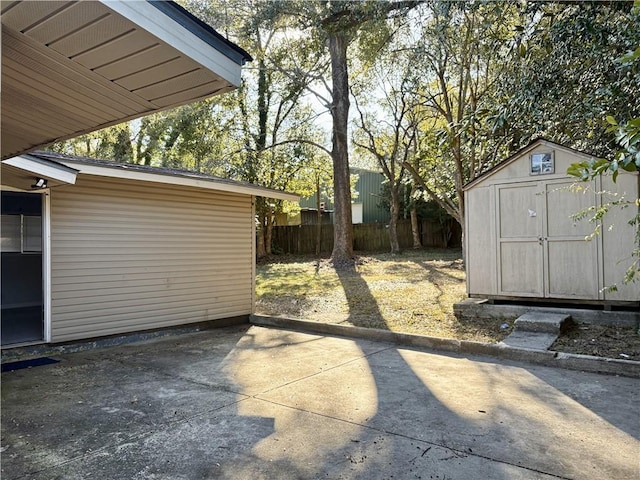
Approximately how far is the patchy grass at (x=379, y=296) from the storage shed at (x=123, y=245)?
56.6 inches

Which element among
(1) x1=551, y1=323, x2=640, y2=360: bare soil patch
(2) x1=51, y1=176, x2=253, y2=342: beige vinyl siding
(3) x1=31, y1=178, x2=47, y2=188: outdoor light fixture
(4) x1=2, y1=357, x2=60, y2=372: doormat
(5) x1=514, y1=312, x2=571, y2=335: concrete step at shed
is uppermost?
(3) x1=31, y1=178, x2=47, y2=188: outdoor light fixture

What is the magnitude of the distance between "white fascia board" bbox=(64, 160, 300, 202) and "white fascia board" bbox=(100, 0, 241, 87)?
4.02 m

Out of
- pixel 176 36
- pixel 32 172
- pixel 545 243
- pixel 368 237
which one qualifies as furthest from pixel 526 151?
pixel 368 237

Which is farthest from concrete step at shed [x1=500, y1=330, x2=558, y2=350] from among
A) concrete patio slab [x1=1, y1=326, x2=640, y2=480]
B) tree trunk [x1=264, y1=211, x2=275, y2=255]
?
tree trunk [x1=264, y1=211, x2=275, y2=255]

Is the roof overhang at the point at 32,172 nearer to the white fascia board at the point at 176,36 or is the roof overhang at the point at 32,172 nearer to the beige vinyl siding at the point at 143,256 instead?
the beige vinyl siding at the point at 143,256

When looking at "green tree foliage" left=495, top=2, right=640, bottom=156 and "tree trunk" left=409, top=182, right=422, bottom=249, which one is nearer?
"green tree foliage" left=495, top=2, right=640, bottom=156

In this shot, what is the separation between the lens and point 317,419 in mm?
3312

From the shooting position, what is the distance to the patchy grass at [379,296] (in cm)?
638

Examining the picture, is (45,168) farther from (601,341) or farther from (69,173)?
(601,341)

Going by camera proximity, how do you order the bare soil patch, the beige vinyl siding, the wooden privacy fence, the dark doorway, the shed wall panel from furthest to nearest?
the wooden privacy fence
the shed wall panel
the dark doorway
the beige vinyl siding
the bare soil patch

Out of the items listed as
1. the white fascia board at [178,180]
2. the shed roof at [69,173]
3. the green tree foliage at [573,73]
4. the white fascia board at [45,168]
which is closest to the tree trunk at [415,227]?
the white fascia board at [178,180]

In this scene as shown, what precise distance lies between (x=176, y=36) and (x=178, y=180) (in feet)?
15.5

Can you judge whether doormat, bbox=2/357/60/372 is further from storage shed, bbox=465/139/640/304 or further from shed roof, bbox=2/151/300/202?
storage shed, bbox=465/139/640/304

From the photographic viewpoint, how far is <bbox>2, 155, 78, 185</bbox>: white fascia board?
14.8ft
